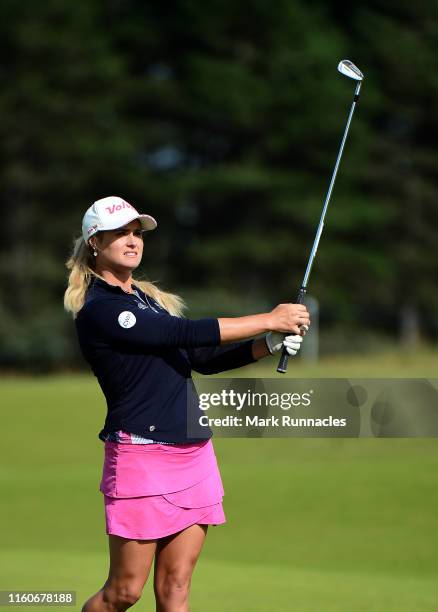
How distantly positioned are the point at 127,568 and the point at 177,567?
0.52ft

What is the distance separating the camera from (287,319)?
3605mm

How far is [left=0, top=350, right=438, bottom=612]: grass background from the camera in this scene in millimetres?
5945

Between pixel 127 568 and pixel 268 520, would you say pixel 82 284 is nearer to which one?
pixel 127 568

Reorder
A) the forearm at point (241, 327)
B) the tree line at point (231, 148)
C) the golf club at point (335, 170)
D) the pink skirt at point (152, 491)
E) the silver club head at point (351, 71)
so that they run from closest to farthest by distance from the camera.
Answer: the forearm at point (241, 327) < the pink skirt at point (152, 491) < the golf club at point (335, 170) < the silver club head at point (351, 71) < the tree line at point (231, 148)

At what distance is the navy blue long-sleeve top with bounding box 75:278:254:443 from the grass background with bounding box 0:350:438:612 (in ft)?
6.24

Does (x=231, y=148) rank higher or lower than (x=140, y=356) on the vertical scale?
higher

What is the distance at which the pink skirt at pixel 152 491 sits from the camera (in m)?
3.70

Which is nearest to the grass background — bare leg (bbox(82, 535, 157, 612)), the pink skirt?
bare leg (bbox(82, 535, 157, 612))

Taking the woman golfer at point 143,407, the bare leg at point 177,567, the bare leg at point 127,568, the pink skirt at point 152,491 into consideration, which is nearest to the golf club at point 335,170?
the woman golfer at point 143,407

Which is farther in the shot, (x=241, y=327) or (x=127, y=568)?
(x=127, y=568)

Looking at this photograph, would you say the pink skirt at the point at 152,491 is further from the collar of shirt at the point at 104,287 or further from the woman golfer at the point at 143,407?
the collar of shirt at the point at 104,287

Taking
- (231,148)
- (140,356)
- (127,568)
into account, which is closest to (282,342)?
(140,356)

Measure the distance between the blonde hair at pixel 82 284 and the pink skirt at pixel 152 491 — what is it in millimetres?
469

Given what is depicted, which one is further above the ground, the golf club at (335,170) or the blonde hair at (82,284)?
the golf club at (335,170)
